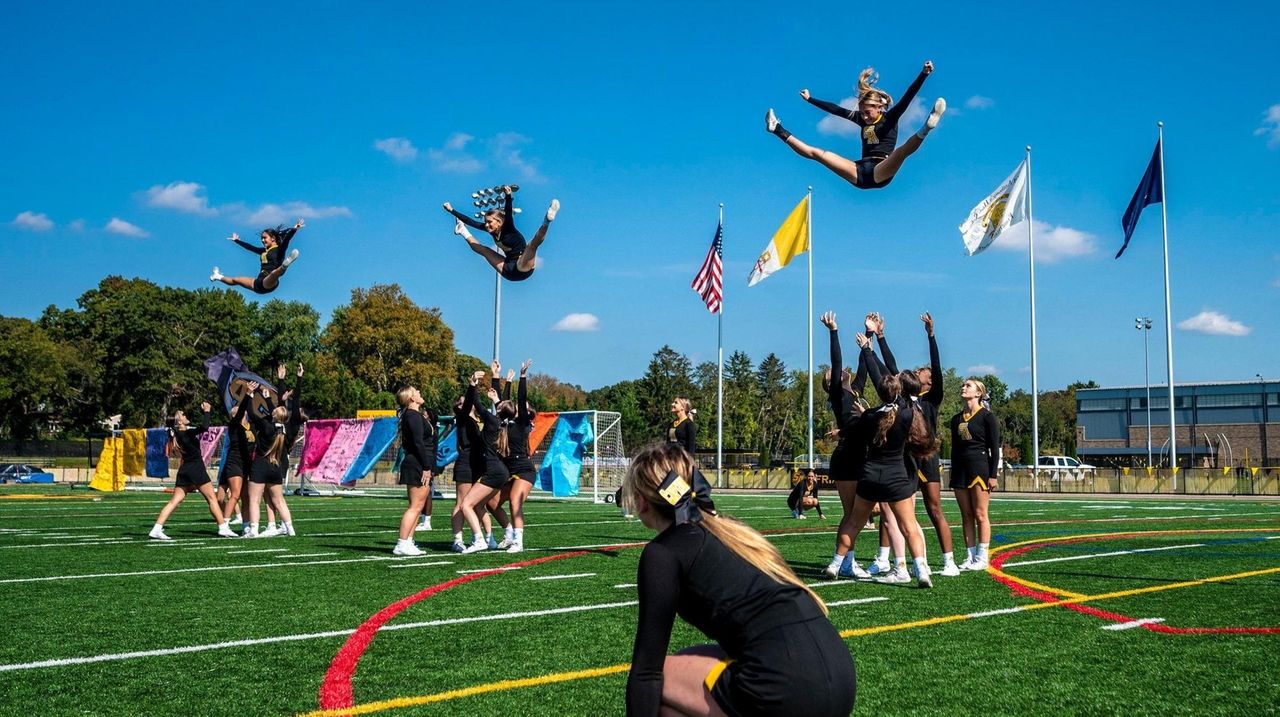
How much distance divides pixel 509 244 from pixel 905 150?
6508mm

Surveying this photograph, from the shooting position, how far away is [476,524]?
12.7 m

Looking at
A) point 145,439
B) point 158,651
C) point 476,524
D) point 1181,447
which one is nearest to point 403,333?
point 145,439

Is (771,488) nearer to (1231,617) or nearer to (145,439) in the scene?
(145,439)

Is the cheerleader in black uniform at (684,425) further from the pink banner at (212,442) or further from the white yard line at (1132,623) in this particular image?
the pink banner at (212,442)

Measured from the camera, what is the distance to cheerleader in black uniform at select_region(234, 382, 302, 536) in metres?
14.6

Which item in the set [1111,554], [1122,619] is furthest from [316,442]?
[1122,619]

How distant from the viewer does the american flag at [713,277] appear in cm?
3584

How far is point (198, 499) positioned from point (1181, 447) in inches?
2903

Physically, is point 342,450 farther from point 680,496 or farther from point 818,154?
point 680,496

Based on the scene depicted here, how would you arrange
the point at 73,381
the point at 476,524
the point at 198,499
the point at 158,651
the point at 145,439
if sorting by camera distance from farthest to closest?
1. the point at 73,381
2. the point at 145,439
3. the point at 198,499
4. the point at 476,524
5. the point at 158,651

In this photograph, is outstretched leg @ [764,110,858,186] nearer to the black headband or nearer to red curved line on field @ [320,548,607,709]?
red curved line on field @ [320,548,607,709]

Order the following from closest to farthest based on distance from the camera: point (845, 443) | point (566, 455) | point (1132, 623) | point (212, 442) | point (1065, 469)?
1. point (1132, 623)
2. point (845, 443)
3. point (566, 455)
4. point (212, 442)
5. point (1065, 469)

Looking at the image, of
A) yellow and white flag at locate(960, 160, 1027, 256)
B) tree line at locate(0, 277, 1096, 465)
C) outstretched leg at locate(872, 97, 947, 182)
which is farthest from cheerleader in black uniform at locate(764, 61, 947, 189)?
tree line at locate(0, 277, 1096, 465)

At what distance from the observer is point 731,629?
329 centimetres
